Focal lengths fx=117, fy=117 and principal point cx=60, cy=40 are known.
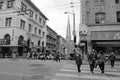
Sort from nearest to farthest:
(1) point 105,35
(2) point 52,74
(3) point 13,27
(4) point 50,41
Answer: (2) point 52,74 → (1) point 105,35 → (3) point 13,27 → (4) point 50,41

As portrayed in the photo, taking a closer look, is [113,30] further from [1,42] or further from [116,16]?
[1,42]

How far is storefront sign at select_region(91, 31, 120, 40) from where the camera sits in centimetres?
1838

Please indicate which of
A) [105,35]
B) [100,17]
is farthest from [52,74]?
[100,17]

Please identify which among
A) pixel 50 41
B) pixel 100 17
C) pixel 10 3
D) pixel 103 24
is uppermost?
pixel 10 3

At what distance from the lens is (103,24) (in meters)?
18.9

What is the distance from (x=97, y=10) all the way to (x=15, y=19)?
1794cm

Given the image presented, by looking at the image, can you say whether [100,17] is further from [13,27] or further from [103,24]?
[13,27]

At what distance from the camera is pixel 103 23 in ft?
63.0

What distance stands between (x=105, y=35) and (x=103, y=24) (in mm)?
1807

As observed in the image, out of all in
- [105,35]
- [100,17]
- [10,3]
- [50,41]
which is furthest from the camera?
[50,41]

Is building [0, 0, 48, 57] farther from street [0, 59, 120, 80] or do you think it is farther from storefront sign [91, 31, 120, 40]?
street [0, 59, 120, 80]

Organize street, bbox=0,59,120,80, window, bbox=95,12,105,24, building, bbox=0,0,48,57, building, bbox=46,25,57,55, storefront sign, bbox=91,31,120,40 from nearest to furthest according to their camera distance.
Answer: street, bbox=0,59,120,80 → storefront sign, bbox=91,31,120,40 → window, bbox=95,12,105,24 → building, bbox=0,0,48,57 → building, bbox=46,25,57,55

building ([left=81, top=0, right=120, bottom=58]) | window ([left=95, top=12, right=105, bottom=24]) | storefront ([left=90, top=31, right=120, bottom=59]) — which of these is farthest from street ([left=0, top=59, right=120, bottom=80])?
window ([left=95, top=12, right=105, bottom=24])

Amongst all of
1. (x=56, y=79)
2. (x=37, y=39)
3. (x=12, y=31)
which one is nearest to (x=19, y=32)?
(x=12, y=31)
